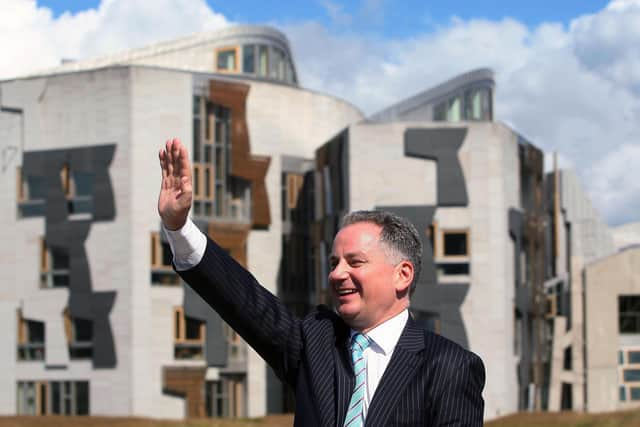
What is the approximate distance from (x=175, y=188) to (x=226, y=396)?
115 feet

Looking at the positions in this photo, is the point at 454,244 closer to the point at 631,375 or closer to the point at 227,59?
the point at 631,375

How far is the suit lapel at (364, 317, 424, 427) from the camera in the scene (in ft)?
12.3

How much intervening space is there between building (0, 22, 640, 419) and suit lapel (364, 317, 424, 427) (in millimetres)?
30988

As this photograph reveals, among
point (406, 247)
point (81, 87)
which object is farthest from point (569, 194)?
point (406, 247)

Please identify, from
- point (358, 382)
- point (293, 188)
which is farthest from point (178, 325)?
point (358, 382)

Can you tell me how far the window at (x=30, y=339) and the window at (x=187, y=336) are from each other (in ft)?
Result: 15.8

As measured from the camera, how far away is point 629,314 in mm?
45219

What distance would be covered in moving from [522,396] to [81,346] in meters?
15.7

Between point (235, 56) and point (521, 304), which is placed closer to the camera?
point (521, 304)

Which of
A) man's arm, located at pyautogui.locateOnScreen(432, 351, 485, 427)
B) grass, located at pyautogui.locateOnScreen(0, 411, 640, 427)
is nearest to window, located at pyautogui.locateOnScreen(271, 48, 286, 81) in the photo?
grass, located at pyautogui.locateOnScreen(0, 411, 640, 427)

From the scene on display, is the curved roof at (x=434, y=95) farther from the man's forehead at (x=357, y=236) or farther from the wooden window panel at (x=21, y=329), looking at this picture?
the man's forehead at (x=357, y=236)

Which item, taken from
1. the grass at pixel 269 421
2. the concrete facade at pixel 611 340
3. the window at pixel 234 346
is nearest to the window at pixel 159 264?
the window at pixel 234 346

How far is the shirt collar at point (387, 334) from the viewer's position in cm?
394

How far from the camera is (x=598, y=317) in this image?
1777 inches
